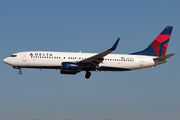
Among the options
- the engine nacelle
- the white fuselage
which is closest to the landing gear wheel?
the white fuselage

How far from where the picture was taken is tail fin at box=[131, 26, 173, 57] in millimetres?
49641

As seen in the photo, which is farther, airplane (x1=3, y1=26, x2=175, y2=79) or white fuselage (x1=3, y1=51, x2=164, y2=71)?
white fuselage (x1=3, y1=51, x2=164, y2=71)

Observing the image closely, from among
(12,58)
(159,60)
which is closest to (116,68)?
(159,60)

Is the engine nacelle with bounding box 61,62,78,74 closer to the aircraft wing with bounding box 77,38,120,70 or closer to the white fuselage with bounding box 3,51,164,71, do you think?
the aircraft wing with bounding box 77,38,120,70

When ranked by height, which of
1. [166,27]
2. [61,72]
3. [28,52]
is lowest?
[61,72]

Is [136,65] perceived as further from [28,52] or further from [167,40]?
[28,52]

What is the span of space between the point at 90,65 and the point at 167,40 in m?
14.8

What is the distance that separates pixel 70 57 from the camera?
4531 cm

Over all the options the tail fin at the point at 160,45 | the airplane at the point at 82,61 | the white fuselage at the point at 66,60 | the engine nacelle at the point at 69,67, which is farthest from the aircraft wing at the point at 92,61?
the tail fin at the point at 160,45

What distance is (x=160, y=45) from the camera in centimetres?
5062

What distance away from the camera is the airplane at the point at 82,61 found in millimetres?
44281

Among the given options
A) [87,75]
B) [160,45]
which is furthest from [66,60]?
[160,45]

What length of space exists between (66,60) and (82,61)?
266 centimetres

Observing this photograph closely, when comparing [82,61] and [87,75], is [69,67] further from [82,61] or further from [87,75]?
[87,75]
